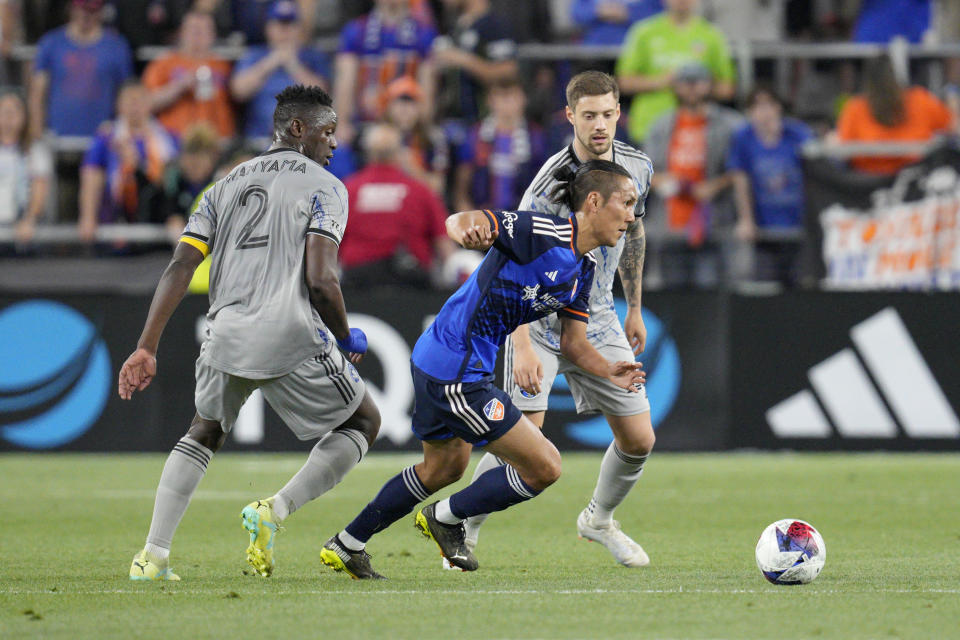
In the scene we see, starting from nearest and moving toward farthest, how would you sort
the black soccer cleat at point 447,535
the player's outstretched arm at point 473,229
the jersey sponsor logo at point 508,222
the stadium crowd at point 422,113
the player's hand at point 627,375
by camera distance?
the player's outstretched arm at point 473,229, the jersey sponsor logo at point 508,222, the player's hand at point 627,375, the black soccer cleat at point 447,535, the stadium crowd at point 422,113

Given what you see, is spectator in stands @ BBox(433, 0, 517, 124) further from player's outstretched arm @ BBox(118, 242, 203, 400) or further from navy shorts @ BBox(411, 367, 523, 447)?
navy shorts @ BBox(411, 367, 523, 447)

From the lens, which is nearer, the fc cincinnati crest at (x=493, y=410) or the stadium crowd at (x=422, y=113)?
the fc cincinnati crest at (x=493, y=410)

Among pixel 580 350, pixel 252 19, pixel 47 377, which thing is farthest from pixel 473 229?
pixel 252 19

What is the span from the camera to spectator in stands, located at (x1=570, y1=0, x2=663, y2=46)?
16078mm

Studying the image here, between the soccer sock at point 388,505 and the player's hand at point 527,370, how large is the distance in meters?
0.61

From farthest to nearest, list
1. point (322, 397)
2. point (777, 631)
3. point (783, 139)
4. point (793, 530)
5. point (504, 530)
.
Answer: point (783, 139) → point (504, 530) → point (322, 397) → point (793, 530) → point (777, 631)

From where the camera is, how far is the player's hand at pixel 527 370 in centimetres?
659

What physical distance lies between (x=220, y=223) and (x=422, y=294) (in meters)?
6.81

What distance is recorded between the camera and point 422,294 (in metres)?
13.4

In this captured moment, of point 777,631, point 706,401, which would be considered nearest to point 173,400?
point 706,401

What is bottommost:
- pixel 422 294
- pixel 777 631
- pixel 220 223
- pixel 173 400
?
pixel 173 400

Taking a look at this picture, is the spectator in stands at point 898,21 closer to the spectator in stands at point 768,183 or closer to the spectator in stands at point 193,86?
the spectator in stands at point 768,183

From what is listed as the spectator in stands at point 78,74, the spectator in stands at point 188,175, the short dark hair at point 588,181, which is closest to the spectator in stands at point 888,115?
the spectator in stands at point 188,175

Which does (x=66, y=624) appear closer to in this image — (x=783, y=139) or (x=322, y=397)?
(x=322, y=397)
